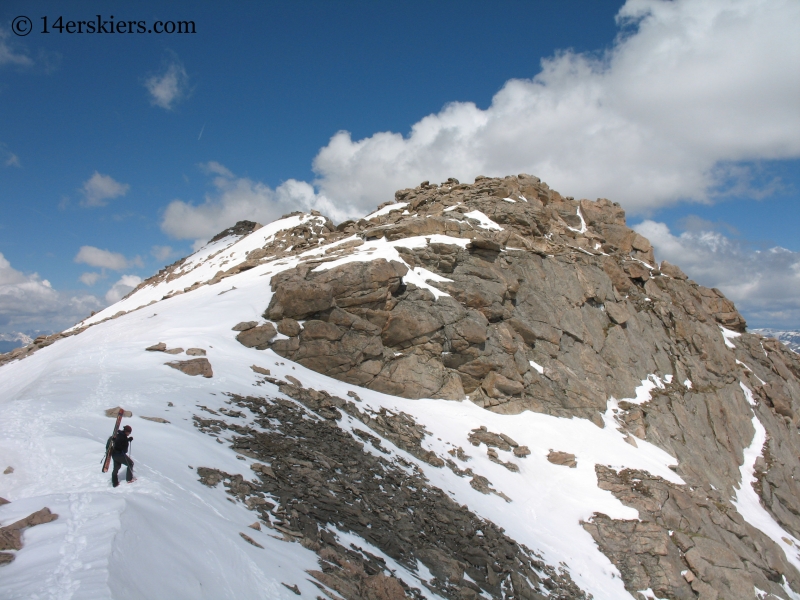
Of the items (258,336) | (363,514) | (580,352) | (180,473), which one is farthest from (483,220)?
(180,473)

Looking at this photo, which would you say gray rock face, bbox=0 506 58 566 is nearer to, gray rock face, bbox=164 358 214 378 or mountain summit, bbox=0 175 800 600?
mountain summit, bbox=0 175 800 600

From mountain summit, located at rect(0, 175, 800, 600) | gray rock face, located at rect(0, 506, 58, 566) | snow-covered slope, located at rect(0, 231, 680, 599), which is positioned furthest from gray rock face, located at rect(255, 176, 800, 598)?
gray rock face, located at rect(0, 506, 58, 566)

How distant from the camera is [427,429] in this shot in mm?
22438

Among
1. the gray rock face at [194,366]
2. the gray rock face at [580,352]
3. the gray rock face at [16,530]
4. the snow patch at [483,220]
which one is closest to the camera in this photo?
the gray rock face at [16,530]

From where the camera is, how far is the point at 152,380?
16.4 m

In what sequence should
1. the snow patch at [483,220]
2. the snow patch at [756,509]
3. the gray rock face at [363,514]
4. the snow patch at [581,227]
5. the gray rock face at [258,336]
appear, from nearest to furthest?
the gray rock face at [363,514]
the gray rock face at [258,336]
the snow patch at [756,509]
the snow patch at [483,220]
the snow patch at [581,227]

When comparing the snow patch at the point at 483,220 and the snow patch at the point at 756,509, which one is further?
the snow patch at the point at 483,220

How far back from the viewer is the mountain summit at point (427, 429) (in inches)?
322

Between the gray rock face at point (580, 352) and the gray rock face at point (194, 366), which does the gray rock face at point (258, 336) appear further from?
the gray rock face at point (194, 366)

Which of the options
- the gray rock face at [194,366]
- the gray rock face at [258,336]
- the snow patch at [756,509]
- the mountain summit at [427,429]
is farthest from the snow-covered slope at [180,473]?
the snow patch at [756,509]

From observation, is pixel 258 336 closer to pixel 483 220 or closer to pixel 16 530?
pixel 16 530

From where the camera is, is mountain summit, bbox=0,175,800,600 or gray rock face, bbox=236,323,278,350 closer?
mountain summit, bbox=0,175,800,600

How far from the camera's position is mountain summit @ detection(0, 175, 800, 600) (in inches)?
322

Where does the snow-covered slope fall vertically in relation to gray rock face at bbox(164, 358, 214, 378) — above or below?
below
